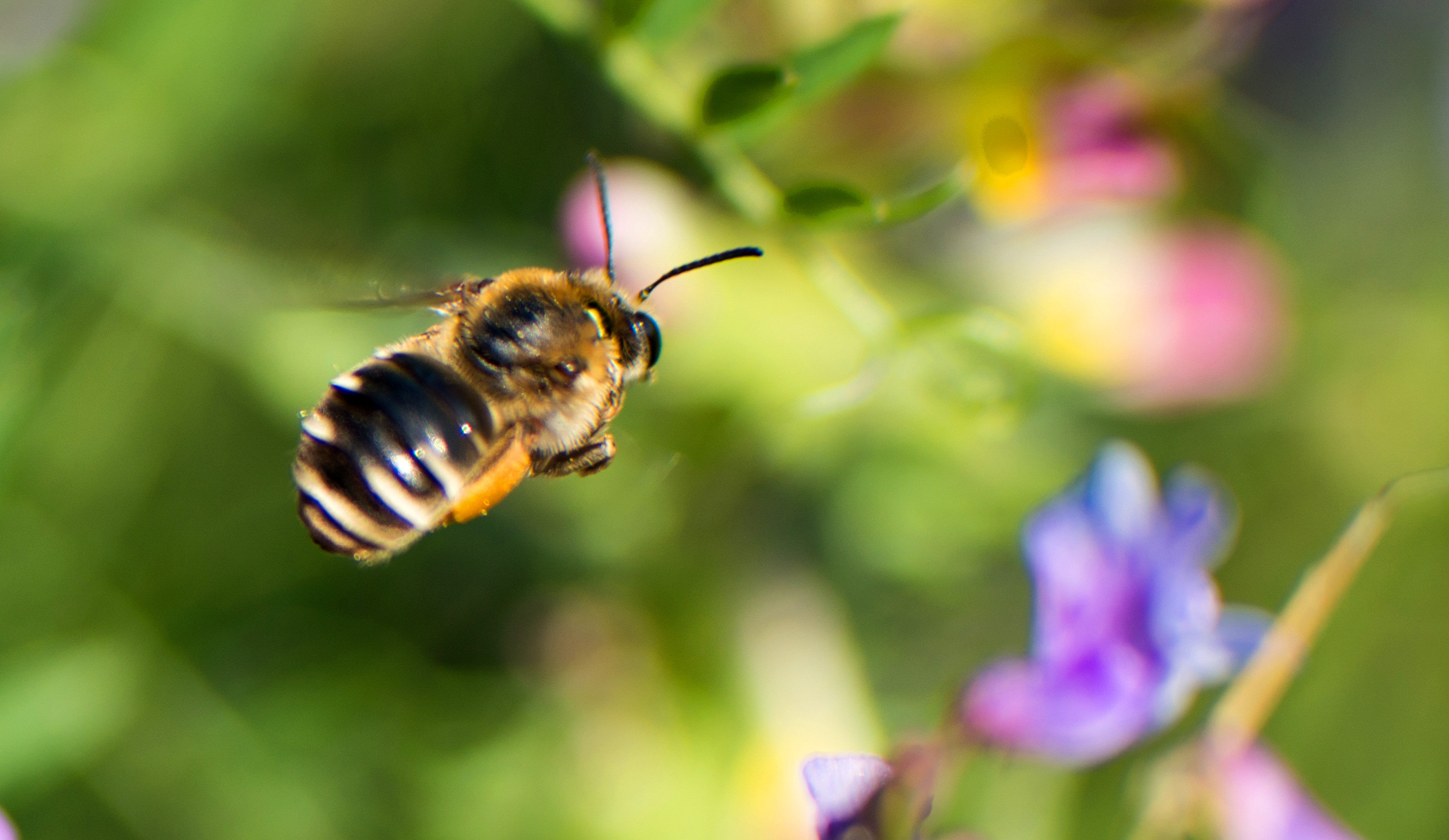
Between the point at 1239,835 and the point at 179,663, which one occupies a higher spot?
the point at 179,663

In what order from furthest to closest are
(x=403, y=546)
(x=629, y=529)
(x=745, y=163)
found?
1. (x=629, y=529)
2. (x=745, y=163)
3. (x=403, y=546)

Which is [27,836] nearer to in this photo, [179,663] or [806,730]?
[179,663]

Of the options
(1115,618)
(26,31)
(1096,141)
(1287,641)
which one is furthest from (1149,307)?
(26,31)

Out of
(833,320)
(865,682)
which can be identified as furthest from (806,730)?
(833,320)

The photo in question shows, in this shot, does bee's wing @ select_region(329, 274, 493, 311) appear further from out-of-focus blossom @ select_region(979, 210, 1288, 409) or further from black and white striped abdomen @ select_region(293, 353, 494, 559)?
out-of-focus blossom @ select_region(979, 210, 1288, 409)

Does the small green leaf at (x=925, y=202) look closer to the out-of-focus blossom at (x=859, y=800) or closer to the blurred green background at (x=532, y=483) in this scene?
the blurred green background at (x=532, y=483)

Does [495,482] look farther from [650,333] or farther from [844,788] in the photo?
[844,788]
